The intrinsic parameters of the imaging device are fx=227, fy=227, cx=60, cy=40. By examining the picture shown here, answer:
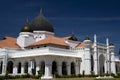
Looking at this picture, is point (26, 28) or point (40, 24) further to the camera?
point (40, 24)

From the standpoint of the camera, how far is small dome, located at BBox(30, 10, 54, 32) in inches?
2349

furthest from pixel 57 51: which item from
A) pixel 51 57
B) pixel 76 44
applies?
pixel 76 44

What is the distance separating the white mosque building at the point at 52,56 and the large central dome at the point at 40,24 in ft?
0.86

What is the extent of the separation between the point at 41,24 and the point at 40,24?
268 mm

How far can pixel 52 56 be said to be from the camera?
47281 mm

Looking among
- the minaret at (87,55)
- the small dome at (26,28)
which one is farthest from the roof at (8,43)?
the minaret at (87,55)

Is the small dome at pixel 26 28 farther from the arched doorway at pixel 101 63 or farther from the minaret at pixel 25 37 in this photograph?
the arched doorway at pixel 101 63

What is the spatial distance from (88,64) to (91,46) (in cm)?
456

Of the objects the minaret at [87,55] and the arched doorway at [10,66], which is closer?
the minaret at [87,55]

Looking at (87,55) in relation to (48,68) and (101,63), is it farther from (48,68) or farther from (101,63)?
(48,68)

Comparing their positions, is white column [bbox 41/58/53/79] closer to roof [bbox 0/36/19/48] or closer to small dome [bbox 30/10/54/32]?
roof [bbox 0/36/19/48]

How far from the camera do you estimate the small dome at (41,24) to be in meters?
59.7

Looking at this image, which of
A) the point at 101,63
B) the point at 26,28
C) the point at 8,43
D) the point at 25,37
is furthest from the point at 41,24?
the point at 101,63

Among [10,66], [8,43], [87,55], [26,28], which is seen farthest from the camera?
[26,28]
